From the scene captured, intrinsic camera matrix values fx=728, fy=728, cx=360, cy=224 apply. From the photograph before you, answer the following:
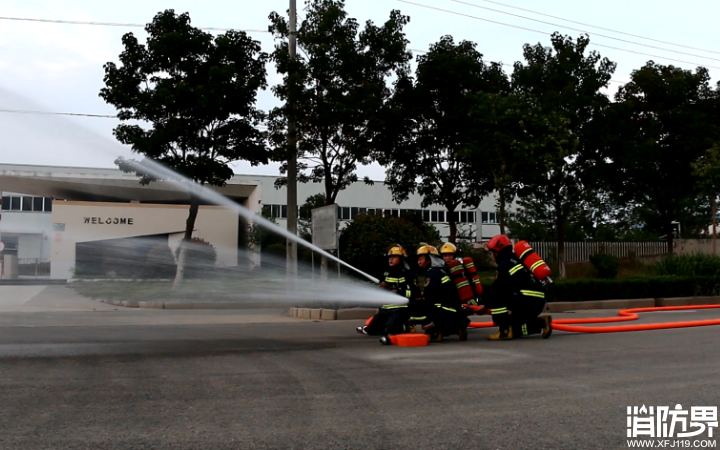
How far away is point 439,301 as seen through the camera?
35.4 feet

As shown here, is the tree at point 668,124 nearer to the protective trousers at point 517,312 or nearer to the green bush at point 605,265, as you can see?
the green bush at point 605,265

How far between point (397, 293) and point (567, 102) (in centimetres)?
1878

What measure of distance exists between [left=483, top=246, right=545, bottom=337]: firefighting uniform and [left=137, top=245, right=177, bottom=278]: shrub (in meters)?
22.3

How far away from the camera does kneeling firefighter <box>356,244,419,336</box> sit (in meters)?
10.7

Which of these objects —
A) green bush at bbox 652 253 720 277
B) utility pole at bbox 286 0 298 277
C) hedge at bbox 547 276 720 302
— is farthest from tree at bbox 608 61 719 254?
utility pole at bbox 286 0 298 277

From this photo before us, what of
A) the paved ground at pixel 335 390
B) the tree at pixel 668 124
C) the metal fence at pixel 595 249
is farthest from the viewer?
the metal fence at pixel 595 249

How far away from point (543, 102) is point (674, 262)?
7661mm

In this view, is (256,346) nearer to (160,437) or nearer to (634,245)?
(160,437)

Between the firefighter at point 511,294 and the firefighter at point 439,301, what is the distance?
57cm

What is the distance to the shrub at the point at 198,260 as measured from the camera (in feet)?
101

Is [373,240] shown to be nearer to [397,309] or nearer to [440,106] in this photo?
[440,106]

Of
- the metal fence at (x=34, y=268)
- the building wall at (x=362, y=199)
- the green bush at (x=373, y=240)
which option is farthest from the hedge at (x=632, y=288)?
the building wall at (x=362, y=199)

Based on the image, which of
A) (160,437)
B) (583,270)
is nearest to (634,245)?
(583,270)

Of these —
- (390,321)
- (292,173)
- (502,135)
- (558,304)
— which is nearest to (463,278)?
(390,321)
